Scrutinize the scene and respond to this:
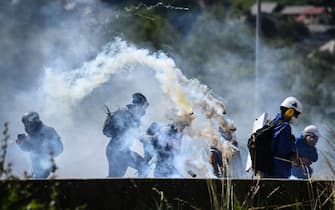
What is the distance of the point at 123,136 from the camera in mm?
13945

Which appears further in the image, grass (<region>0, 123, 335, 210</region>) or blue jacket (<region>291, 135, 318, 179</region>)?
blue jacket (<region>291, 135, 318, 179</region>)

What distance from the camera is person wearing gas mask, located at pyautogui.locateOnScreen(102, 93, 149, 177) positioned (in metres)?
13.7

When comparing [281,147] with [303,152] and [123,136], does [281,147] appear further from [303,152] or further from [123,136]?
[123,136]

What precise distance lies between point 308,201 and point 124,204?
1489 millimetres

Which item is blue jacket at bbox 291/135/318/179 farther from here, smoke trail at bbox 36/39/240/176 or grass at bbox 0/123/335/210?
grass at bbox 0/123/335/210

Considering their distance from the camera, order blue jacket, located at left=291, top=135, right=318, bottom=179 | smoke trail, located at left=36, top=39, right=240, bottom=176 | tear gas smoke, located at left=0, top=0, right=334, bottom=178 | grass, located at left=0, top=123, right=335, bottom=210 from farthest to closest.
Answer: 1. tear gas smoke, located at left=0, top=0, right=334, bottom=178
2. smoke trail, located at left=36, top=39, right=240, bottom=176
3. blue jacket, located at left=291, top=135, right=318, bottom=179
4. grass, located at left=0, top=123, right=335, bottom=210

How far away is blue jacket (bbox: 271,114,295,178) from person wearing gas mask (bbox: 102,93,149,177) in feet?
7.41

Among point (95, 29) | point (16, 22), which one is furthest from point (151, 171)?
point (16, 22)

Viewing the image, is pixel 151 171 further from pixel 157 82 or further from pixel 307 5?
pixel 307 5

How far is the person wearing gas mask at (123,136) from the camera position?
1366cm

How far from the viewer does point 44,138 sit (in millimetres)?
13484

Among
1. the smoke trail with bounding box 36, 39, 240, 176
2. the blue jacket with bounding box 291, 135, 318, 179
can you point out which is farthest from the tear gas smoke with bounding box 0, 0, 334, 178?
the blue jacket with bounding box 291, 135, 318, 179

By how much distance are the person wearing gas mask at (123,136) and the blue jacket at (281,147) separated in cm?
226

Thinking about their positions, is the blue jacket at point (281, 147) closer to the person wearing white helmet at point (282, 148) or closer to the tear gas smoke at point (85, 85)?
the person wearing white helmet at point (282, 148)
